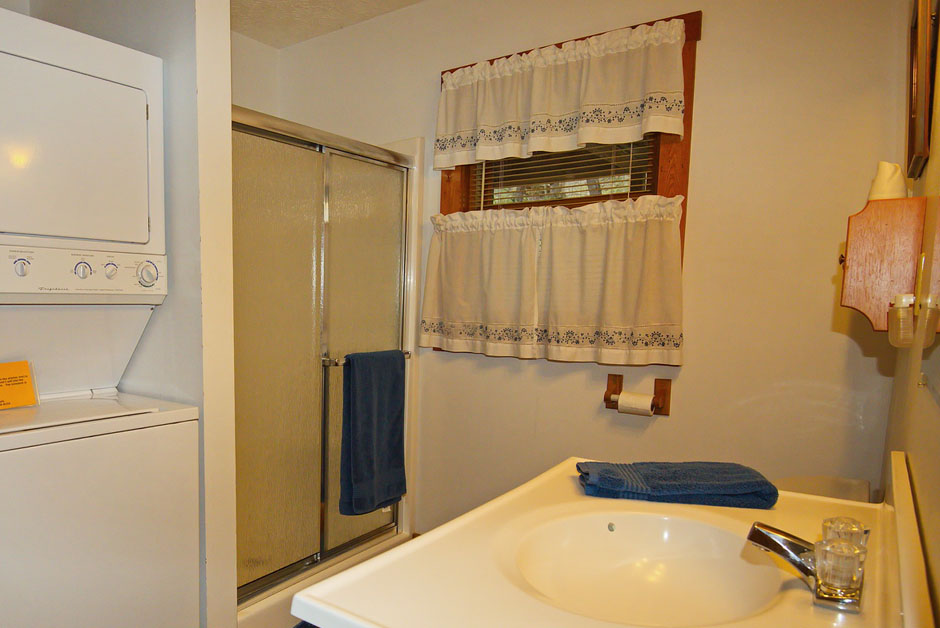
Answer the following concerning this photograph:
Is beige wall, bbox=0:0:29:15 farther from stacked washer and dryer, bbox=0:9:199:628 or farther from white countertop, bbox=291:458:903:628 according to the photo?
white countertop, bbox=291:458:903:628

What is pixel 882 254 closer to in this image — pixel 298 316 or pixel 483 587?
pixel 483 587

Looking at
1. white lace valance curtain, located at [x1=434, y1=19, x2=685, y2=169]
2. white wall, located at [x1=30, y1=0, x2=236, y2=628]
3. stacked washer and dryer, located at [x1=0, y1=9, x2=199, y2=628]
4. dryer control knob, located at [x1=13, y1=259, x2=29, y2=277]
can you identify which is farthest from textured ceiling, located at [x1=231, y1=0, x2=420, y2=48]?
dryer control knob, located at [x1=13, y1=259, x2=29, y2=277]

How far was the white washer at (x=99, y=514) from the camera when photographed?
125 cm

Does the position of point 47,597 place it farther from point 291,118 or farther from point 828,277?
point 291,118

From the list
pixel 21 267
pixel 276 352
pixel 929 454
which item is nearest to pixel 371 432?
pixel 276 352

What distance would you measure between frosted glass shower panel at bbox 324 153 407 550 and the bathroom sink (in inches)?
60.5

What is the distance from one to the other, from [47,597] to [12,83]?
1210 mm

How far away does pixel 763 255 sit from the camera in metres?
1.87

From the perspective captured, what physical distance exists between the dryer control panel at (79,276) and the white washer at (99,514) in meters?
0.30

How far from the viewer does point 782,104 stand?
1.83 metres

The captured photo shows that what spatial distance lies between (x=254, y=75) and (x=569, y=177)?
188 cm

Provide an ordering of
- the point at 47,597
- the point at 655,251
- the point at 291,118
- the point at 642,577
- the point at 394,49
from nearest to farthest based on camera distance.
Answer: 1. the point at 642,577
2. the point at 47,597
3. the point at 655,251
4. the point at 394,49
5. the point at 291,118

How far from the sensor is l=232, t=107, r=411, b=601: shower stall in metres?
1.95

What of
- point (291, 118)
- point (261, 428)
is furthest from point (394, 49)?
point (261, 428)
